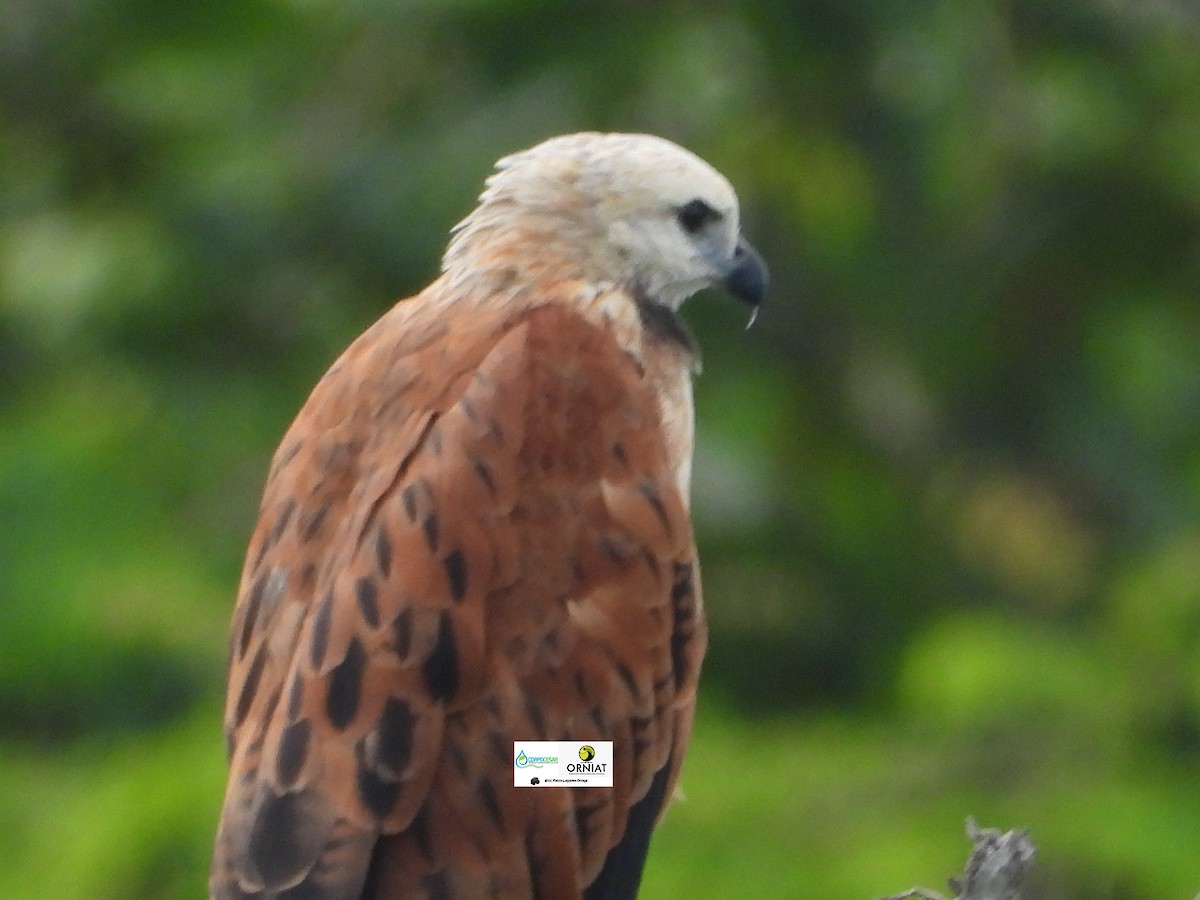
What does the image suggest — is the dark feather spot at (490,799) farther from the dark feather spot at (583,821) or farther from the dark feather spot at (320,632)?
the dark feather spot at (320,632)

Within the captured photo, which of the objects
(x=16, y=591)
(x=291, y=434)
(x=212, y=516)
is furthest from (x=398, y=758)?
(x=212, y=516)

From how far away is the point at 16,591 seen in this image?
27.2 ft

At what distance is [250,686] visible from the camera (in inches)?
180

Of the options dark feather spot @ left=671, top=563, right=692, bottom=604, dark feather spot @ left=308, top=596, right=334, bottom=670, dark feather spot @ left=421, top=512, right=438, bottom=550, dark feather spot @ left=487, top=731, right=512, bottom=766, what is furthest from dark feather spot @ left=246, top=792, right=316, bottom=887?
dark feather spot @ left=671, top=563, right=692, bottom=604

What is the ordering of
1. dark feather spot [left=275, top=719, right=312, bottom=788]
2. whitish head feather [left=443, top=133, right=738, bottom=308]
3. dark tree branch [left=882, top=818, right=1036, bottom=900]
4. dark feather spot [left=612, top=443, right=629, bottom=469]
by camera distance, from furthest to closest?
whitish head feather [left=443, top=133, right=738, bottom=308] < dark feather spot [left=612, top=443, right=629, bottom=469] < dark feather spot [left=275, top=719, right=312, bottom=788] < dark tree branch [left=882, top=818, right=1036, bottom=900]

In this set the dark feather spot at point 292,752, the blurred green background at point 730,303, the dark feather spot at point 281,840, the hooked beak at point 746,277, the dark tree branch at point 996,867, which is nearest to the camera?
the dark tree branch at point 996,867

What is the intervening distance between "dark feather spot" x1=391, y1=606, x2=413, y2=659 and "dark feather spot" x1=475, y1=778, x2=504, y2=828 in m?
0.29

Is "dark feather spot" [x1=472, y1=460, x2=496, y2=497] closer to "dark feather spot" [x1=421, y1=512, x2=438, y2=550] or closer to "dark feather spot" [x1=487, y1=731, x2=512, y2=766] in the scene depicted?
"dark feather spot" [x1=421, y1=512, x2=438, y2=550]

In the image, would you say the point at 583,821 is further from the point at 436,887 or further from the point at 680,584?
the point at 680,584

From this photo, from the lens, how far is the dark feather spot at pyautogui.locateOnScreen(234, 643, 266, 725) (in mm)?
4547

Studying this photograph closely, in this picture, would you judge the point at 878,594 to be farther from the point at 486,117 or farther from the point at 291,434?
the point at 291,434

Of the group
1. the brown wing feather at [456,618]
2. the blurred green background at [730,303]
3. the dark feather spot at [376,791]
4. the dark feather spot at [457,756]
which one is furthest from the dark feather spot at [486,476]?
the blurred green background at [730,303]

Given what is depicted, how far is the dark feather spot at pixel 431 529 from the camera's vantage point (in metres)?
4.45

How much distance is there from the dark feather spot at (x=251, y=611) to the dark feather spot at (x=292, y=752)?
37 centimetres
